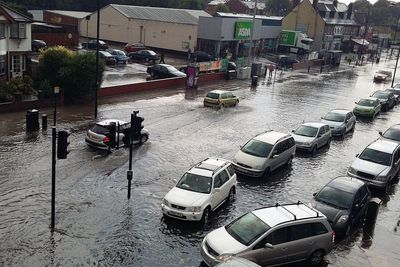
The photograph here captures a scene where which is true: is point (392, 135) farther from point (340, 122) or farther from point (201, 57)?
point (201, 57)

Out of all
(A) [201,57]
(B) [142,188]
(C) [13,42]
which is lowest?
(B) [142,188]

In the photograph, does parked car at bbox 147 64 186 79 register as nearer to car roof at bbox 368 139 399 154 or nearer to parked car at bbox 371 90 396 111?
parked car at bbox 371 90 396 111

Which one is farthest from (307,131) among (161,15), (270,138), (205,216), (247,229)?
(161,15)

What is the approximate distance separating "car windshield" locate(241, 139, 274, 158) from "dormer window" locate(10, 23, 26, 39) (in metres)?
22.2

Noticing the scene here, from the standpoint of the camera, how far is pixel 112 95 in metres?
36.6

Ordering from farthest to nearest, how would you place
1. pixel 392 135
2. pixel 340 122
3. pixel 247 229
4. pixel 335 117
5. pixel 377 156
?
pixel 335 117 < pixel 340 122 < pixel 392 135 < pixel 377 156 < pixel 247 229

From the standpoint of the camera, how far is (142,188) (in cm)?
1848

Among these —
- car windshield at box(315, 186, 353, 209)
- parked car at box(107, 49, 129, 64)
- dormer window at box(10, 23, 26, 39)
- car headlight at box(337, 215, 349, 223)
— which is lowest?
car headlight at box(337, 215, 349, 223)

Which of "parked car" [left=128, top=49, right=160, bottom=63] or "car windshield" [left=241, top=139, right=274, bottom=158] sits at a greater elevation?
"parked car" [left=128, top=49, right=160, bottom=63]

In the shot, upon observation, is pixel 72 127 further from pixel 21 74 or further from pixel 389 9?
pixel 389 9

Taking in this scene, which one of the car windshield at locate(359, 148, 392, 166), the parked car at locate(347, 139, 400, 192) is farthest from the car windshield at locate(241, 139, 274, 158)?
the car windshield at locate(359, 148, 392, 166)

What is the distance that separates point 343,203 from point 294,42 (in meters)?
68.4

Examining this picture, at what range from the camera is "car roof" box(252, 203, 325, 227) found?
43.5ft

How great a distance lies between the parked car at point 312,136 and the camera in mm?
24906
